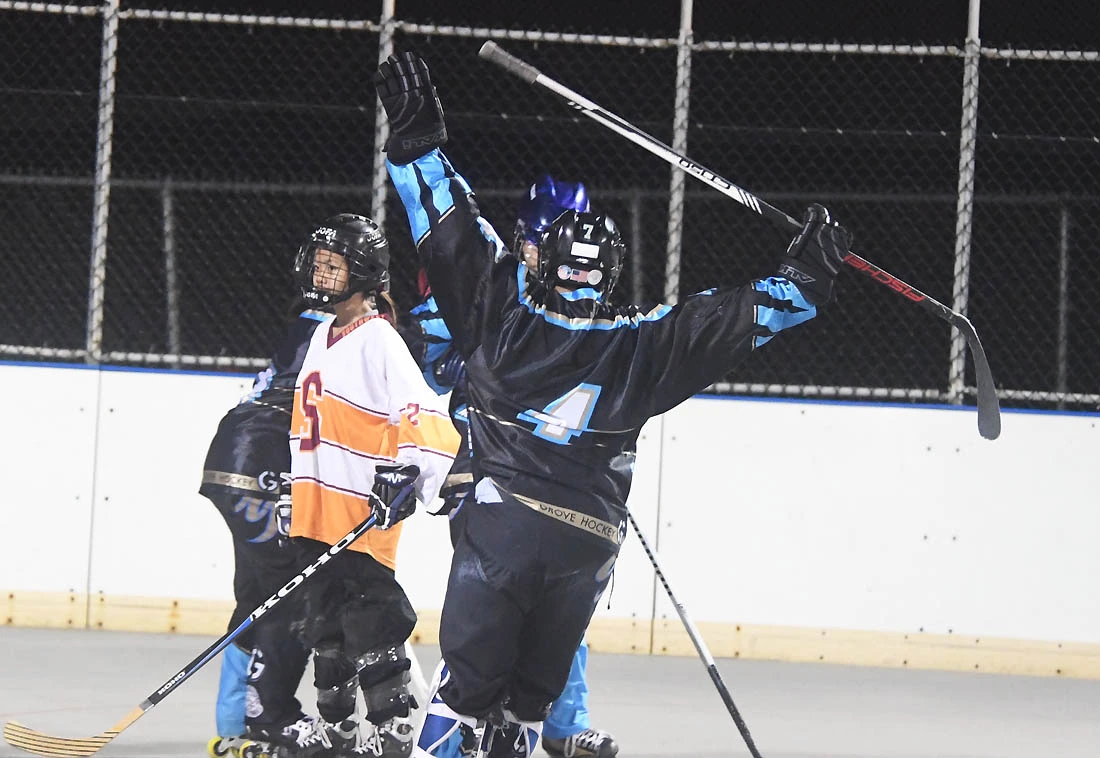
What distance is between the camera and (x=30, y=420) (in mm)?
6223

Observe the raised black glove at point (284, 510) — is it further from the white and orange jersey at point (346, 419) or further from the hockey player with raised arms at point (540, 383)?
the hockey player with raised arms at point (540, 383)

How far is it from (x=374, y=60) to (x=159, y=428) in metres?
4.89

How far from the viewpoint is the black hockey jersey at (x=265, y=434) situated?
445 cm

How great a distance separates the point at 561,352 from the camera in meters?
3.22

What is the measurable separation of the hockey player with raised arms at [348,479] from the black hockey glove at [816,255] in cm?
117

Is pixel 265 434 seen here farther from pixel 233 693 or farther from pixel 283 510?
pixel 233 693

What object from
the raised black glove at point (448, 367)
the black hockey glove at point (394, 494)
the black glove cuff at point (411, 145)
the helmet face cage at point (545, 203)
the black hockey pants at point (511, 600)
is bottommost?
the black hockey pants at point (511, 600)

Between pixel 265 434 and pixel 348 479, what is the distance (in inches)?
17.9

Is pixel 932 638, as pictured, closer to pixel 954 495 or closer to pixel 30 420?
pixel 954 495

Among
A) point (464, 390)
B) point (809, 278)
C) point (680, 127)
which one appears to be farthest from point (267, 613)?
point (680, 127)

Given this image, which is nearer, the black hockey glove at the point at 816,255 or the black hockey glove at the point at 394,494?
the black hockey glove at the point at 816,255

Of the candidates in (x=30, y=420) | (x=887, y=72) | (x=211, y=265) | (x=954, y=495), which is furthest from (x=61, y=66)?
(x=954, y=495)

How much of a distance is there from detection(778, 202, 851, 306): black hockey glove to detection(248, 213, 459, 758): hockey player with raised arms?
3.83 feet

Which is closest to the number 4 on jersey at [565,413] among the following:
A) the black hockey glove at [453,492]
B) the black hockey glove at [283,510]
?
the black hockey glove at [453,492]
